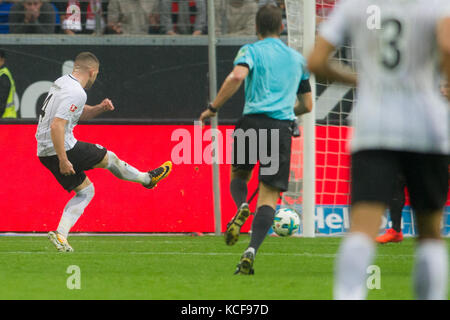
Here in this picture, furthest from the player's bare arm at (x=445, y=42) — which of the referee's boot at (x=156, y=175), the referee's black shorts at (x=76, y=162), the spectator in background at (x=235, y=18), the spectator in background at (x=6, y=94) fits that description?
the spectator in background at (x=235, y=18)

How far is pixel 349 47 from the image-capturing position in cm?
1230

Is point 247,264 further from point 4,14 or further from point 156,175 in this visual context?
point 4,14

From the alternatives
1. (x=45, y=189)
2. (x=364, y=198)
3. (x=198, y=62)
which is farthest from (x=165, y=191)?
(x=364, y=198)

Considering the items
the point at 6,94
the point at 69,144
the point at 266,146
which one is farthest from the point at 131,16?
the point at 266,146

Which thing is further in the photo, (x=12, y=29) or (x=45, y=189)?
(x=12, y=29)

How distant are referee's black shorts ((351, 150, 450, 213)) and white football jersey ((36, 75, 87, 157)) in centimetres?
548

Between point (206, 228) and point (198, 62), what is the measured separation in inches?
107

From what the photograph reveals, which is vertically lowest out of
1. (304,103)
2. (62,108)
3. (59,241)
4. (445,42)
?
(59,241)

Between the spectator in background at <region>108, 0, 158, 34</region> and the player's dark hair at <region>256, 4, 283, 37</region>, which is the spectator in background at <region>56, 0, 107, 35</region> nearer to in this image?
the spectator in background at <region>108, 0, 158, 34</region>

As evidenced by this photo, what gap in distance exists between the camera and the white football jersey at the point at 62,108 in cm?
924

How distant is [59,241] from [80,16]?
5812 millimetres

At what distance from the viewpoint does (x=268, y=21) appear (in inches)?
287

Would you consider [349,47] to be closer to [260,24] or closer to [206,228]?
[206,228]

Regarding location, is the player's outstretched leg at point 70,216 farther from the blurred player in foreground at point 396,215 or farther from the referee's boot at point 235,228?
the blurred player in foreground at point 396,215
